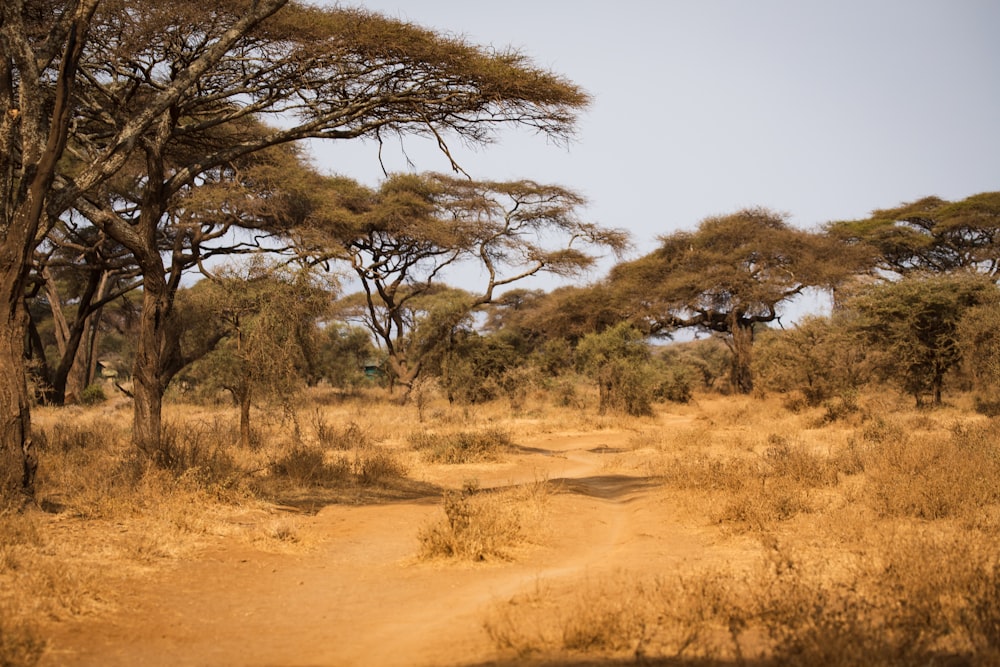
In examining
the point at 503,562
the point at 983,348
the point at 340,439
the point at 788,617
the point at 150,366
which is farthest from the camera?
the point at 983,348

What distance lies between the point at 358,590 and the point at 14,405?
3531 mm

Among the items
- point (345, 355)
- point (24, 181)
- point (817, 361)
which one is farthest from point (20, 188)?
point (345, 355)

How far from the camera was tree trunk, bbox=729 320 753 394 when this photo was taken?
30.2 m

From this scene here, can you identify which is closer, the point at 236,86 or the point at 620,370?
the point at 236,86

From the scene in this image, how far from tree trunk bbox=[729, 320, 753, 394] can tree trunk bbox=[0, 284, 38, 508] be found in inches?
1046

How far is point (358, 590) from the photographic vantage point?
5.82 meters

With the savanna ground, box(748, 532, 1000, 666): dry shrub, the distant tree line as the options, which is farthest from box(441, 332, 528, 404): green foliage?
box(748, 532, 1000, 666): dry shrub

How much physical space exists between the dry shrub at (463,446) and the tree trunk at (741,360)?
1708 cm

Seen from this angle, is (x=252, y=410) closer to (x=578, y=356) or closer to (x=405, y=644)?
(x=578, y=356)

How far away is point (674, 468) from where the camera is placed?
1013 centimetres

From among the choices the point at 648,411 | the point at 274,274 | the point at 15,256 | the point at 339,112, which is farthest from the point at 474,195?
the point at 15,256

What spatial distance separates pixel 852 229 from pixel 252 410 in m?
27.0

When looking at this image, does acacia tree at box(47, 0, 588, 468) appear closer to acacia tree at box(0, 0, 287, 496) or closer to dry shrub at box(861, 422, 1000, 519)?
acacia tree at box(0, 0, 287, 496)

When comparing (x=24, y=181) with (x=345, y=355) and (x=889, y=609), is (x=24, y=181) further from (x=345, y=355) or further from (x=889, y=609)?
(x=345, y=355)
